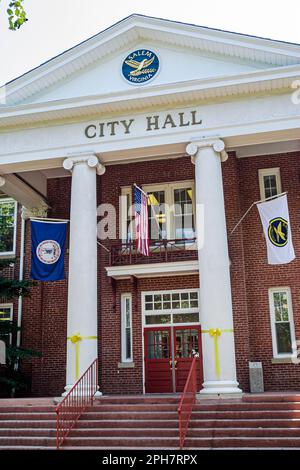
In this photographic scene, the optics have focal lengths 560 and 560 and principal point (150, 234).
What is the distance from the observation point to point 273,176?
2022 centimetres

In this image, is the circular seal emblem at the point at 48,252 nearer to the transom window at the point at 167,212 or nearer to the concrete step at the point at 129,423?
the transom window at the point at 167,212

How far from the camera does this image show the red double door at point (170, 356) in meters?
18.8

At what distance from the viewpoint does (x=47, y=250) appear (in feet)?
55.9

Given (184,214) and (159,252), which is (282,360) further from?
(184,214)

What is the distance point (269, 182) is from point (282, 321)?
5001 millimetres

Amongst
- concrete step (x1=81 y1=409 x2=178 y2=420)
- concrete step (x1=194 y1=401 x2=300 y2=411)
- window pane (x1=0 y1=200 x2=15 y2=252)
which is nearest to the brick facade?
window pane (x1=0 y1=200 x2=15 y2=252)

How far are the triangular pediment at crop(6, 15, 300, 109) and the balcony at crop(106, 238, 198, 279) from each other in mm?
5468

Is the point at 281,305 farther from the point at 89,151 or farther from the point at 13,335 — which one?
the point at 13,335

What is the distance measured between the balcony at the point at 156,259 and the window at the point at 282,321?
299 cm

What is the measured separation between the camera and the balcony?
1869 centimetres

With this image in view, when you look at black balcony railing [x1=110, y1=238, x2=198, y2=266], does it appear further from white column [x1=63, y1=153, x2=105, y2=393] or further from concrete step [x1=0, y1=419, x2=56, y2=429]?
concrete step [x1=0, y1=419, x2=56, y2=429]

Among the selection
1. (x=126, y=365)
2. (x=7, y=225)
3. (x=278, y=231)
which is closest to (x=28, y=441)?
(x=126, y=365)

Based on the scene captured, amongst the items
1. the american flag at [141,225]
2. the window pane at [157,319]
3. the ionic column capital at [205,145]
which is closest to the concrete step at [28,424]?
the american flag at [141,225]
